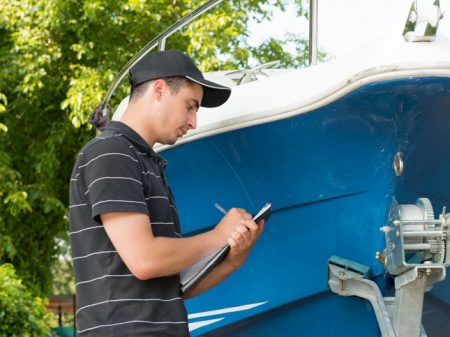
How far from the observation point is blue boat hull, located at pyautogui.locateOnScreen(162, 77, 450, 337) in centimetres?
274

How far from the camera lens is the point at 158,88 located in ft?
8.16

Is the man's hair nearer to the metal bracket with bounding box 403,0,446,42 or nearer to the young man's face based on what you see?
the young man's face

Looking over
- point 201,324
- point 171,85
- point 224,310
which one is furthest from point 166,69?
point 201,324

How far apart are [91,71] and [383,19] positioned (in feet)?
17.9

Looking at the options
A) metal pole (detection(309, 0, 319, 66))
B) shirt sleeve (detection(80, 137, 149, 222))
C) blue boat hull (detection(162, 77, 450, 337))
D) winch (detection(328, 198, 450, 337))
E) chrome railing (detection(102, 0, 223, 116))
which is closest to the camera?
shirt sleeve (detection(80, 137, 149, 222))

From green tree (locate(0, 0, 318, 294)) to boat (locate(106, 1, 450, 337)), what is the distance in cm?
478

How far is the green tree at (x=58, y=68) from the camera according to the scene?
8.32m

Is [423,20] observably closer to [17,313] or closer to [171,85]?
[171,85]

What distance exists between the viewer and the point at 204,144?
322 cm

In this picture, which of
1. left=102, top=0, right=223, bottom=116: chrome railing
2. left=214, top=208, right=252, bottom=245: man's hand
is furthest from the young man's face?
left=102, top=0, right=223, bottom=116: chrome railing

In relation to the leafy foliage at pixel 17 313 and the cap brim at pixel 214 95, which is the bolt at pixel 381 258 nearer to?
the cap brim at pixel 214 95

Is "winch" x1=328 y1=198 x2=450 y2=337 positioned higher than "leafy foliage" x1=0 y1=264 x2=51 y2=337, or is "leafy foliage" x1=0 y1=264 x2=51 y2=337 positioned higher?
"winch" x1=328 y1=198 x2=450 y2=337

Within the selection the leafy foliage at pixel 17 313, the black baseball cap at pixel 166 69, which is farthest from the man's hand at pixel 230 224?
the leafy foliage at pixel 17 313

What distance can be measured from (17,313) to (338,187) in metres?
3.88
